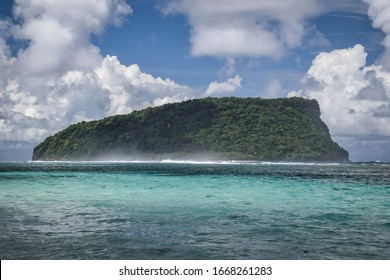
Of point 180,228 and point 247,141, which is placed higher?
point 247,141

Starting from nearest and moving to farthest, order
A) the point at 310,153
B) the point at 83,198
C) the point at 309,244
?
the point at 309,244 → the point at 83,198 → the point at 310,153

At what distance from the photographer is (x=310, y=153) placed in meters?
187

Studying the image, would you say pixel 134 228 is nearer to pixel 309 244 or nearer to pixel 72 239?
pixel 72 239

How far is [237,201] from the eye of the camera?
3147 centimetres

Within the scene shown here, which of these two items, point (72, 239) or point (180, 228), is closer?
point (72, 239)

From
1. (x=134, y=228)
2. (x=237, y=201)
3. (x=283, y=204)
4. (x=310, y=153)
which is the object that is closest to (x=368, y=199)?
(x=283, y=204)

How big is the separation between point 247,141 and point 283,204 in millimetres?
168923
